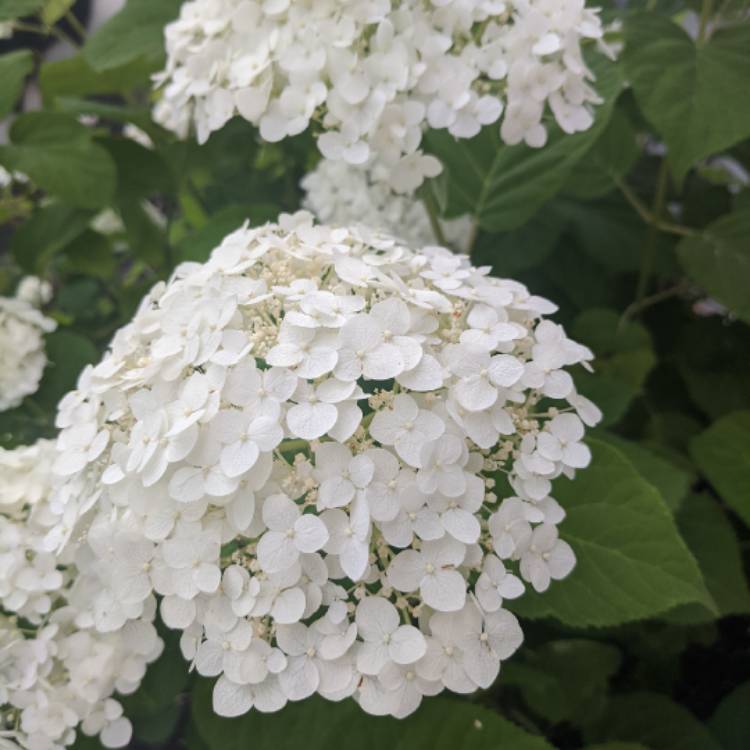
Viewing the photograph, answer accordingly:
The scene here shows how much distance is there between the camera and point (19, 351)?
75 centimetres

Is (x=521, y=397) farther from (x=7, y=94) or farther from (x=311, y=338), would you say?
(x=7, y=94)

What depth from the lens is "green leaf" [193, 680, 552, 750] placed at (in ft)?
1.61

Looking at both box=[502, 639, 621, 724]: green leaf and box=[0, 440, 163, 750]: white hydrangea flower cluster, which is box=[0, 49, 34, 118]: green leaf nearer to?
box=[0, 440, 163, 750]: white hydrangea flower cluster

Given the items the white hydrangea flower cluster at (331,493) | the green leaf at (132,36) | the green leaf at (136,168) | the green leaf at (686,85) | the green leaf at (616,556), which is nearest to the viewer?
the white hydrangea flower cluster at (331,493)

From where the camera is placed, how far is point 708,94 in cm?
63

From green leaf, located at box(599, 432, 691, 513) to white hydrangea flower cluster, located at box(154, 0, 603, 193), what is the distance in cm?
26

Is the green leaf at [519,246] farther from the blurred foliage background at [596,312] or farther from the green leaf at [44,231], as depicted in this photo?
the green leaf at [44,231]

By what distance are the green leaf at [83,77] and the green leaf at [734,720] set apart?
81 centimetres

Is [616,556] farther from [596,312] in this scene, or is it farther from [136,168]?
[136,168]

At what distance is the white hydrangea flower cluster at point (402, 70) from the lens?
54cm

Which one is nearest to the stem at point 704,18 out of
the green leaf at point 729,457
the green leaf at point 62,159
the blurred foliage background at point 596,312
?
the blurred foliage background at point 596,312

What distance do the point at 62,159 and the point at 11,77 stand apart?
9 cm

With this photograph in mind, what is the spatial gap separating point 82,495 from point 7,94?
0.45 m

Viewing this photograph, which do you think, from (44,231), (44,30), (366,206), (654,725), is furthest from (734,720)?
(44,30)
